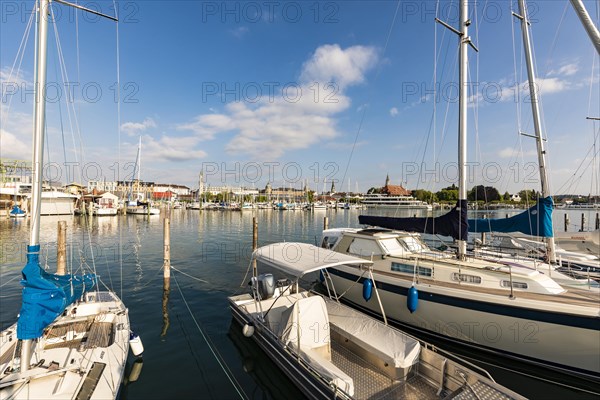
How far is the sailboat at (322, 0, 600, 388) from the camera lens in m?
7.26

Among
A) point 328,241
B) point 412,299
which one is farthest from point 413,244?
point 328,241

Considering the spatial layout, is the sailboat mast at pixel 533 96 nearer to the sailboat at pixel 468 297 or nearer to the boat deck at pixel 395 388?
the sailboat at pixel 468 297

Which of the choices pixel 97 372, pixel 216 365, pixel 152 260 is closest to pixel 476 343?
pixel 216 365

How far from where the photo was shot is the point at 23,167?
227 feet

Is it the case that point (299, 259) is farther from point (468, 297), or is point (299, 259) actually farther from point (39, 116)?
point (39, 116)

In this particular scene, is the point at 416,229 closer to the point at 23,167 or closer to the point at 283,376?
the point at 283,376

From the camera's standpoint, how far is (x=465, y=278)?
942cm

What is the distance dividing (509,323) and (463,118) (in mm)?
7450

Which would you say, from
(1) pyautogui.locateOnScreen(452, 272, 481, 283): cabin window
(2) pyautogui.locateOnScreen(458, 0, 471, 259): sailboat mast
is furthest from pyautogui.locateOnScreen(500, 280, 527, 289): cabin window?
(2) pyautogui.locateOnScreen(458, 0, 471, 259): sailboat mast

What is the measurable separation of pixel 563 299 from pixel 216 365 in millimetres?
10203

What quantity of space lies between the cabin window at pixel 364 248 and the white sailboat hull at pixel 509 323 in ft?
5.20

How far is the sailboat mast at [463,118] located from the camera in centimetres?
1073

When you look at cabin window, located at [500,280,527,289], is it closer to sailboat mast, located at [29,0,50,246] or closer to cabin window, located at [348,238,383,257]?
cabin window, located at [348,238,383,257]

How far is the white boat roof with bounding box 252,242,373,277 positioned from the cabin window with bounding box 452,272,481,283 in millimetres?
3635
